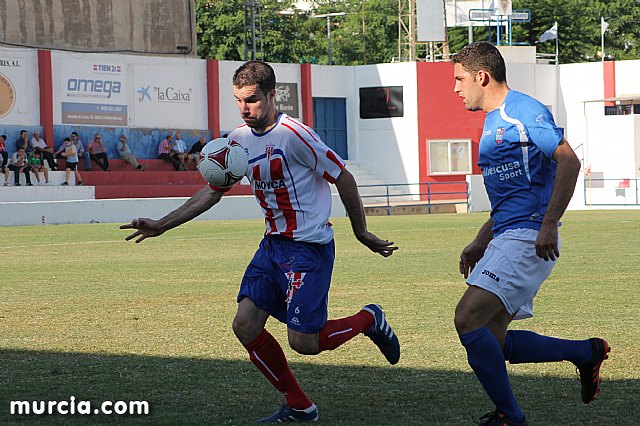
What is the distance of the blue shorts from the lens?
6.46 meters

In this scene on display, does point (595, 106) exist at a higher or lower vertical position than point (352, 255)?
higher

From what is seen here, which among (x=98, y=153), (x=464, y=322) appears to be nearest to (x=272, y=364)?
(x=464, y=322)

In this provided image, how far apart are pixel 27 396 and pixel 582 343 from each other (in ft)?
10.3

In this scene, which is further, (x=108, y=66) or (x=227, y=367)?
(x=108, y=66)

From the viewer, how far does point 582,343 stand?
21.3ft

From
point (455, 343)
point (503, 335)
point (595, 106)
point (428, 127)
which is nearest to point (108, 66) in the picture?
point (428, 127)

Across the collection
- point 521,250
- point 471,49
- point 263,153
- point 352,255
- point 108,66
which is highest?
point 108,66

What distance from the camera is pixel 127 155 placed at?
4334 cm

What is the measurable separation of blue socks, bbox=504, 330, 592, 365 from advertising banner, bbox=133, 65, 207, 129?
3972 cm

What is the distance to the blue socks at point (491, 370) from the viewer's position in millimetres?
5832

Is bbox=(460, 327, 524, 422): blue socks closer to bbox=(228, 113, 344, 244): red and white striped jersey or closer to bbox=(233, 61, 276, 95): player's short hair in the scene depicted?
bbox=(228, 113, 344, 244): red and white striped jersey

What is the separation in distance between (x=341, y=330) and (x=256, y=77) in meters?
1.50

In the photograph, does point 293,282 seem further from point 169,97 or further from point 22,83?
point 169,97

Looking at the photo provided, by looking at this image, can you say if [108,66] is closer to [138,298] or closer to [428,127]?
[428,127]
